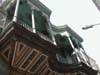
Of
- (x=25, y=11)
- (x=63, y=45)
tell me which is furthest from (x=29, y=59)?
(x=63, y=45)

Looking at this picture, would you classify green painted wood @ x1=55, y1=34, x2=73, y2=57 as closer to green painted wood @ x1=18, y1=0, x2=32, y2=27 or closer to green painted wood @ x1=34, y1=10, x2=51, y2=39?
green painted wood @ x1=34, y1=10, x2=51, y2=39

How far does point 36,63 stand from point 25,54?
3.92 feet

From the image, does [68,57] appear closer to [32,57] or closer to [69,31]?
[69,31]

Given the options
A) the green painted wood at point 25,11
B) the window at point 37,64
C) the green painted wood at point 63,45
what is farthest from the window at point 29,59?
the green painted wood at point 63,45

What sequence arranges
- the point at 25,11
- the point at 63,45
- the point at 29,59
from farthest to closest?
the point at 63,45, the point at 25,11, the point at 29,59

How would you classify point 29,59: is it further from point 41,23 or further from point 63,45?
point 63,45

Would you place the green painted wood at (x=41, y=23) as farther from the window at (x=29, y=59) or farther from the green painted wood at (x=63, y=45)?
the green painted wood at (x=63, y=45)

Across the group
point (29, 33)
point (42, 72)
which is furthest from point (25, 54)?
point (42, 72)

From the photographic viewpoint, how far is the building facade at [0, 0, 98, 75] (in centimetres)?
1145

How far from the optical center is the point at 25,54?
11.8 metres

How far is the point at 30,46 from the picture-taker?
11.6 meters

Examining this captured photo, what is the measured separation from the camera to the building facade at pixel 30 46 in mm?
11447

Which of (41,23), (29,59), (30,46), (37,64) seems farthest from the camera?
(41,23)

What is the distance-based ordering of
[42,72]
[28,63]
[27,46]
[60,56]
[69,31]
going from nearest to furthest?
[27,46] → [28,63] → [42,72] → [60,56] → [69,31]
